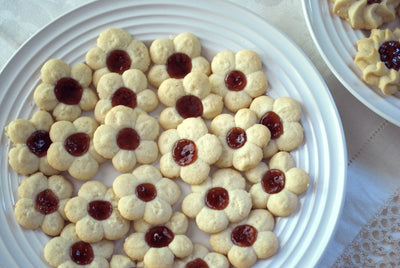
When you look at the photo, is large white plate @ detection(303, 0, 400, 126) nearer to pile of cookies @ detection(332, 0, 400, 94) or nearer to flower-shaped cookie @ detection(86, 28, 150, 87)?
pile of cookies @ detection(332, 0, 400, 94)

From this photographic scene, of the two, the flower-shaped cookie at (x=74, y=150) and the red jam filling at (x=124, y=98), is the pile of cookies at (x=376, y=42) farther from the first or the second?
the flower-shaped cookie at (x=74, y=150)

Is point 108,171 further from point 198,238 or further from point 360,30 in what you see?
point 360,30

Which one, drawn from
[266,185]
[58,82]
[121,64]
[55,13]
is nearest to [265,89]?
[266,185]

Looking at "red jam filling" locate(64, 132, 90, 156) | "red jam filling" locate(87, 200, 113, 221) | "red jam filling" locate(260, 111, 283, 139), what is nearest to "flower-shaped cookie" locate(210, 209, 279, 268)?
"red jam filling" locate(260, 111, 283, 139)

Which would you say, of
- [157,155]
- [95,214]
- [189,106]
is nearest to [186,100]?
[189,106]

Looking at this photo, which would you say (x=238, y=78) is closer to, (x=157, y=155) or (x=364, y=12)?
(x=157, y=155)

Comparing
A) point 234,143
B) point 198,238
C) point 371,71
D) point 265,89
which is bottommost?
point 198,238

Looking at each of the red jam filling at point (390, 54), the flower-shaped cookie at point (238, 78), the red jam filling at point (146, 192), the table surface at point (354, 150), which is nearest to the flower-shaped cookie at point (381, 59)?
the red jam filling at point (390, 54)
